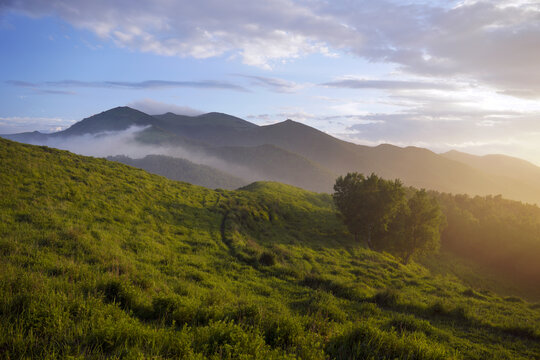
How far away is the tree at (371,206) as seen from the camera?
130ft

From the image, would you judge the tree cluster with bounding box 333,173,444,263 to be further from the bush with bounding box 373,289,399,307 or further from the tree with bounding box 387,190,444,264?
the bush with bounding box 373,289,399,307

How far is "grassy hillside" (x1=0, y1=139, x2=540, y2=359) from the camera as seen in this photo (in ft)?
17.1

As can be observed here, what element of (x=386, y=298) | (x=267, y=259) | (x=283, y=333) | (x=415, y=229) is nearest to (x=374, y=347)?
(x=283, y=333)

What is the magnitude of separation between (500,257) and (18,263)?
257ft

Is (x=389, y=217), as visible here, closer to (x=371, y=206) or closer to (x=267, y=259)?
(x=371, y=206)

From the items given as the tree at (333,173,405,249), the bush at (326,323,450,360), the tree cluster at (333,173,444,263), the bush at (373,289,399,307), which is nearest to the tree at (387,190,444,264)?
the tree cluster at (333,173,444,263)

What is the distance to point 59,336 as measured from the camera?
481 cm

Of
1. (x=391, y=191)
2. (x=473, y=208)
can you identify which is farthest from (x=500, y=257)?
(x=391, y=191)

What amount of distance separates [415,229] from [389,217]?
4.53m

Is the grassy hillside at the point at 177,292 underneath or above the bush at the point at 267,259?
above

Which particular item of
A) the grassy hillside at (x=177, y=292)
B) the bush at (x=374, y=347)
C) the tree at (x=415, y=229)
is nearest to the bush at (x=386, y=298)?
the grassy hillside at (x=177, y=292)

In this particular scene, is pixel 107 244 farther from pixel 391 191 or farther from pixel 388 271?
pixel 391 191

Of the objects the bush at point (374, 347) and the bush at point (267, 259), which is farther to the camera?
the bush at point (267, 259)

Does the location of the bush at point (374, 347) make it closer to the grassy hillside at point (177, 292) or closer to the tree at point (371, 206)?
the grassy hillside at point (177, 292)
